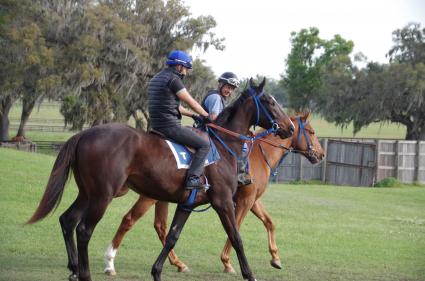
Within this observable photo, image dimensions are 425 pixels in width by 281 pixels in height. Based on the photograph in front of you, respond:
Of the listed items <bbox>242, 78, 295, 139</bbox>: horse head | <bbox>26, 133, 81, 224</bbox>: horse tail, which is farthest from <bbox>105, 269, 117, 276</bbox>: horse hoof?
<bbox>242, 78, 295, 139</bbox>: horse head

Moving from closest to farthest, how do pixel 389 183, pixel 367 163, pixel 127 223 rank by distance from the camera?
pixel 127 223 < pixel 389 183 < pixel 367 163

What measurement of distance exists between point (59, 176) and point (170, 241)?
64.3 inches

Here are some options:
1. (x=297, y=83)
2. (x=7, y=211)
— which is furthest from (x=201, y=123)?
(x=297, y=83)

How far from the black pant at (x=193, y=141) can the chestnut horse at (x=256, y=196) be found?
1.70 m

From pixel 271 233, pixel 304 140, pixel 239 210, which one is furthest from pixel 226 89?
pixel 271 233

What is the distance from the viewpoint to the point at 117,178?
8.27m

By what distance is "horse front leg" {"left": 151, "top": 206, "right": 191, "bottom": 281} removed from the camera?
29.2ft

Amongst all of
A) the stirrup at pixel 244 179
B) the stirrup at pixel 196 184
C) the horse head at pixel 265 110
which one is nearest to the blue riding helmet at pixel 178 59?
the horse head at pixel 265 110

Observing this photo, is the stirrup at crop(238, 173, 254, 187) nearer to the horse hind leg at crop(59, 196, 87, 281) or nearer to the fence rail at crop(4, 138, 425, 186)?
the horse hind leg at crop(59, 196, 87, 281)

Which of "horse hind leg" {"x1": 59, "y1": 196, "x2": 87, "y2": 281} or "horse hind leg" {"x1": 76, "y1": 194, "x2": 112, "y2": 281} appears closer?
"horse hind leg" {"x1": 76, "y1": 194, "x2": 112, "y2": 281}

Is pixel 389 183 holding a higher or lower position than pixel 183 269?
higher

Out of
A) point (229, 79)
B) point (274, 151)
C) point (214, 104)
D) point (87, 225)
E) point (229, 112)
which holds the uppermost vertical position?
point (229, 79)

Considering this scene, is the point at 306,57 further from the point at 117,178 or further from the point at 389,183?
the point at 117,178

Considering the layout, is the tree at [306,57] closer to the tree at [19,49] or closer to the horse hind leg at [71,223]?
the tree at [19,49]
